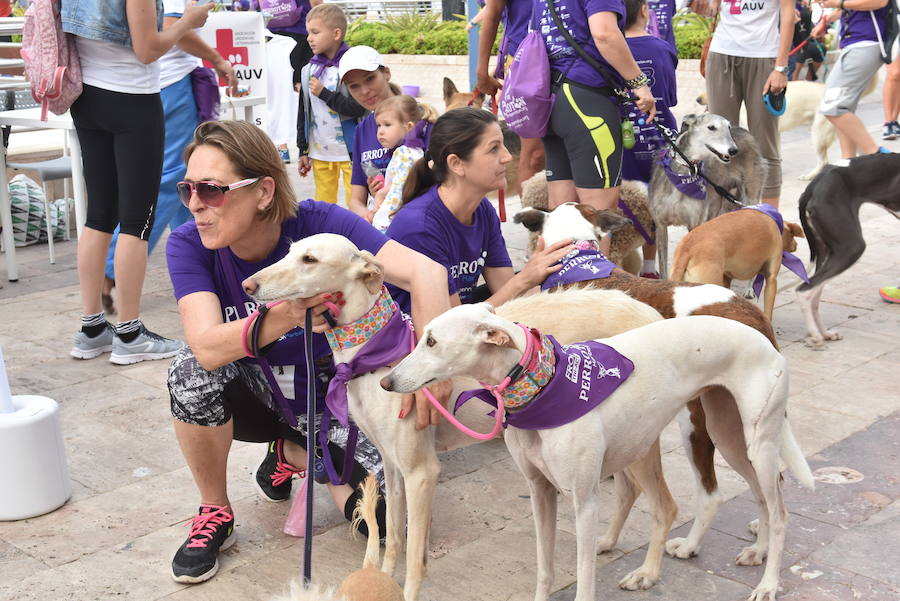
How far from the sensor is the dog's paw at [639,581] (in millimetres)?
3004

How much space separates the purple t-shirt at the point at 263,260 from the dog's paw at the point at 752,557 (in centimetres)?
154

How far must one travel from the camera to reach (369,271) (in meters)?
2.69

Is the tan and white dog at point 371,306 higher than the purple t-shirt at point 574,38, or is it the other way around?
the purple t-shirt at point 574,38

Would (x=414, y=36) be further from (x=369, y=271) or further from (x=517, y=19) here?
(x=369, y=271)

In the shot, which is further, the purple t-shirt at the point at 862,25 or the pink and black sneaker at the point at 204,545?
the purple t-shirt at the point at 862,25

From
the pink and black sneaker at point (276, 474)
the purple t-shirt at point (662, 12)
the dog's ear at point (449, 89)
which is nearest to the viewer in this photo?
the pink and black sneaker at point (276, 474)

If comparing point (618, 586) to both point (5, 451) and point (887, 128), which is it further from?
point (887, 128)

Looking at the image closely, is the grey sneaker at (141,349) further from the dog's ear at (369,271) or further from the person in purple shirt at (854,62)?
the person in purple shirt at (854,62)

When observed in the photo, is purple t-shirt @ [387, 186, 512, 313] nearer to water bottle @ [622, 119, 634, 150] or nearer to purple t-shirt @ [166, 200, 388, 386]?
purple t-shirt @ [166, 200, 388, 386]

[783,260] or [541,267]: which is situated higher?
[541,267]

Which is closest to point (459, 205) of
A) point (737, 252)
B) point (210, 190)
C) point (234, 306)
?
point (234, 306)

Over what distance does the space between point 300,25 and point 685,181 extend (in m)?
5.61

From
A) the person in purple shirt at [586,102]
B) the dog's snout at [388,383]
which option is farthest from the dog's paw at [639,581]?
the person in purple shirt at [586,102]

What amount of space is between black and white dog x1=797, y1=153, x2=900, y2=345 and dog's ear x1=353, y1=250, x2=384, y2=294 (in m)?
3.49
